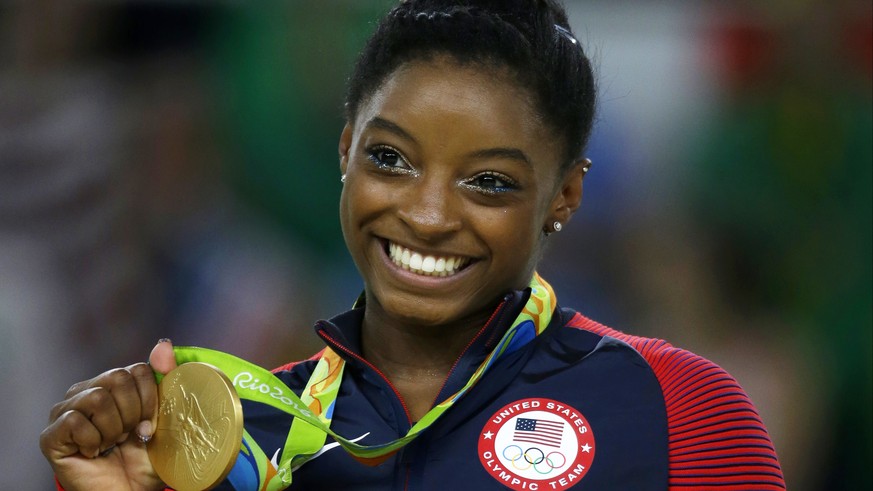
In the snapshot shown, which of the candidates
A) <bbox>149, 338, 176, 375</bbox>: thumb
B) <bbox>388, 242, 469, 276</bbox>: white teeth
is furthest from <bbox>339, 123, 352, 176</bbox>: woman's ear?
<bbox>149, 338, 176, 375</bbox>: thumb

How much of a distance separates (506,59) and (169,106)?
8.97ft

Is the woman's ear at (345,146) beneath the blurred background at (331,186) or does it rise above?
above

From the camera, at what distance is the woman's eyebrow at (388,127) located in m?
2.28

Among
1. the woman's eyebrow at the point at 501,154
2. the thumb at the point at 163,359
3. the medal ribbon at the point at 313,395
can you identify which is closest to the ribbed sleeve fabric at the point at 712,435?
the medal ribbon at the point at 313,395

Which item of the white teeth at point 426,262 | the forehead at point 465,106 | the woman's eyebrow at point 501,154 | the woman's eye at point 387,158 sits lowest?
the white teeth at point 426,262

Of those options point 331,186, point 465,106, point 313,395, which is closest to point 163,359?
point 313,395

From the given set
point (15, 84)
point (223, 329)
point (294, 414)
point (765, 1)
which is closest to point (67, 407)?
point (294, 414)

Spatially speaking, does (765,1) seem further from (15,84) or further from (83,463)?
(83,463)

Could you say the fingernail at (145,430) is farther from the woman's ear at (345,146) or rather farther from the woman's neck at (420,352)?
the woman's ear at (345,146)

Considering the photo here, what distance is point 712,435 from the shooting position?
219cm

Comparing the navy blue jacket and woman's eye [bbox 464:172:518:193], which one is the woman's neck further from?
woman's eye [bbox 464:172:518:193]

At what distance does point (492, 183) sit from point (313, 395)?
0.58m

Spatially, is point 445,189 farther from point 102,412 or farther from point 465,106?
point 102,412

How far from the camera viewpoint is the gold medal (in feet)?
6.48
